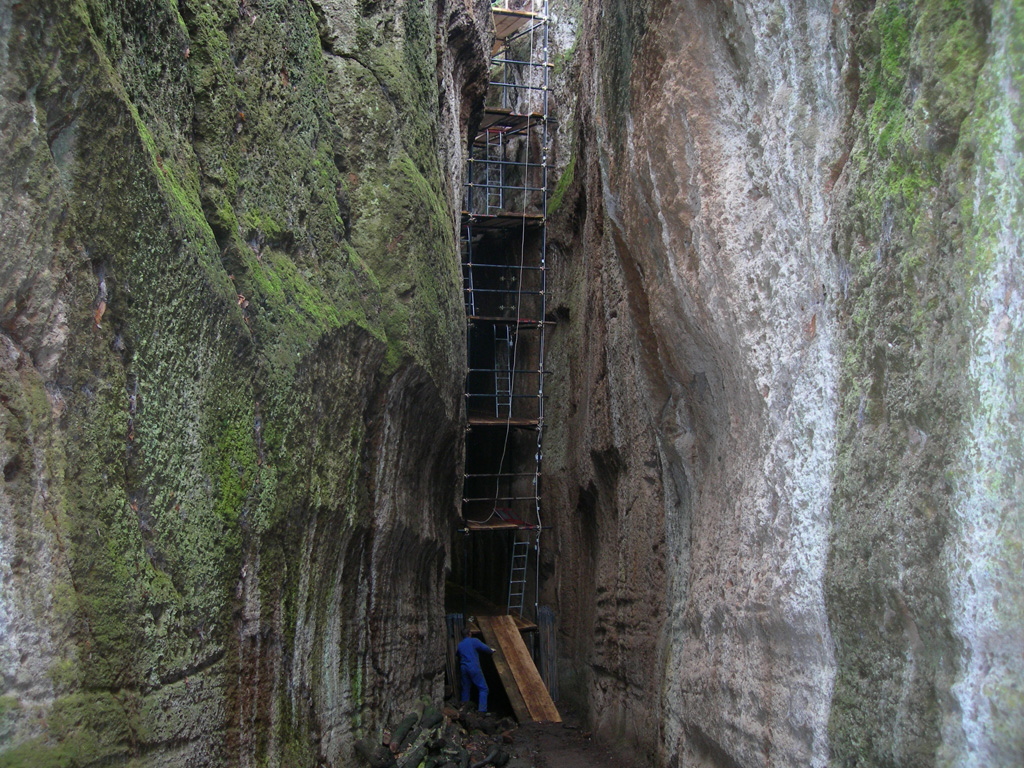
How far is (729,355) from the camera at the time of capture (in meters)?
4.14

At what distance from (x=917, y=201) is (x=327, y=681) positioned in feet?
14.5

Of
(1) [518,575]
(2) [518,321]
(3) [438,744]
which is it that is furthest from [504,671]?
(2) [518,321]

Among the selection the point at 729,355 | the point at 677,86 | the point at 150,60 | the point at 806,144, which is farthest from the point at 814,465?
the point at 150,60

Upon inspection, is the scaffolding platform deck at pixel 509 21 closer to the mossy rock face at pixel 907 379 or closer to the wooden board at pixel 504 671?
the wooden board at pixel 504 671

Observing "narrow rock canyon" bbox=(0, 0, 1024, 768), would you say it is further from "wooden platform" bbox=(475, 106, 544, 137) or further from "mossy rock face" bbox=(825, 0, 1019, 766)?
"wooden platform" bbox=(475, 106, 544, 137)

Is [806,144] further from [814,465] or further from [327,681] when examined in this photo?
[327,681]

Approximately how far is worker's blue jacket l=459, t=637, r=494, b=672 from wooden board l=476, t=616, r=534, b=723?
30 centimetres

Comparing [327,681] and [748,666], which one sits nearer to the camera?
[748,666]

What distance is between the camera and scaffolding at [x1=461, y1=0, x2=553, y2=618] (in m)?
12.1

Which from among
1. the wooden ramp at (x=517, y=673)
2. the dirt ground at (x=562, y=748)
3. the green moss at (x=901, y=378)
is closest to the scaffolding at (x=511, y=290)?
the wooden ramp at (x=517, y=673)

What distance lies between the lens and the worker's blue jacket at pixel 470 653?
9594 mm

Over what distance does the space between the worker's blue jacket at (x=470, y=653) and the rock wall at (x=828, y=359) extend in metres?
4.70

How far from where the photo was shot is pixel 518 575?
12.2 m

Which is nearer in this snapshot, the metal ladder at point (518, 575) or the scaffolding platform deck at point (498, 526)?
the scaffolding platform deck at point (498, 526)
